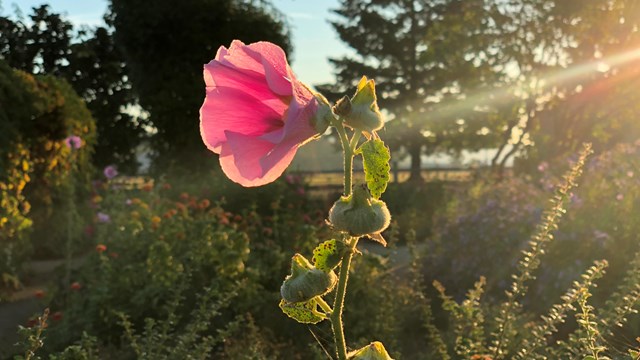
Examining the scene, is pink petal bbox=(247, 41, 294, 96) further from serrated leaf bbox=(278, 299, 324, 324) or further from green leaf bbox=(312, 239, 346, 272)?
serrated leaf bbox=(278, 299, 324, 324)

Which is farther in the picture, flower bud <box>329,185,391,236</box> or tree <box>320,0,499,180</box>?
tree <box>320,0,499,180</box>

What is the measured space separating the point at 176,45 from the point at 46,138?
5.10 metres

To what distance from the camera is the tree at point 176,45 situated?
11.3m

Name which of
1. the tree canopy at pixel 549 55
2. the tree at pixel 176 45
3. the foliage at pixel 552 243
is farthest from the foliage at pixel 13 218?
the tree canopy at pixel 549 55

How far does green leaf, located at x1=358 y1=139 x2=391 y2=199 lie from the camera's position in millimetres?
876

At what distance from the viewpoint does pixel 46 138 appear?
22.8 ft

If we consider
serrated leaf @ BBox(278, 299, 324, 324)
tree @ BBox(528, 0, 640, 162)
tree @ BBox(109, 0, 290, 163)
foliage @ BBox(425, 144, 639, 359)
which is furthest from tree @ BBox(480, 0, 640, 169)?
serrated leaf @ BBox(278, 299, 324, 324)

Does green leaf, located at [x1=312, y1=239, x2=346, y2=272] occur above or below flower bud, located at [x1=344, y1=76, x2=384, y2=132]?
below

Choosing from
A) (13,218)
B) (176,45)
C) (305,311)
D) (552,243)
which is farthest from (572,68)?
(305,311)

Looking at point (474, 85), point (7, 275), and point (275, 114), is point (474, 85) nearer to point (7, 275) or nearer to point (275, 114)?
point (7, 275)

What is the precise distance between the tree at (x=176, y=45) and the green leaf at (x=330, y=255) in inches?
415

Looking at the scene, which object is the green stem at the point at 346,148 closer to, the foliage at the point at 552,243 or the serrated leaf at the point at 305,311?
the serrated leaf at the point at 305,311

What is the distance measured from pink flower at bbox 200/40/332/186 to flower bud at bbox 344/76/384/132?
0.10 feet

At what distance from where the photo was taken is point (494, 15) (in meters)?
13.6
